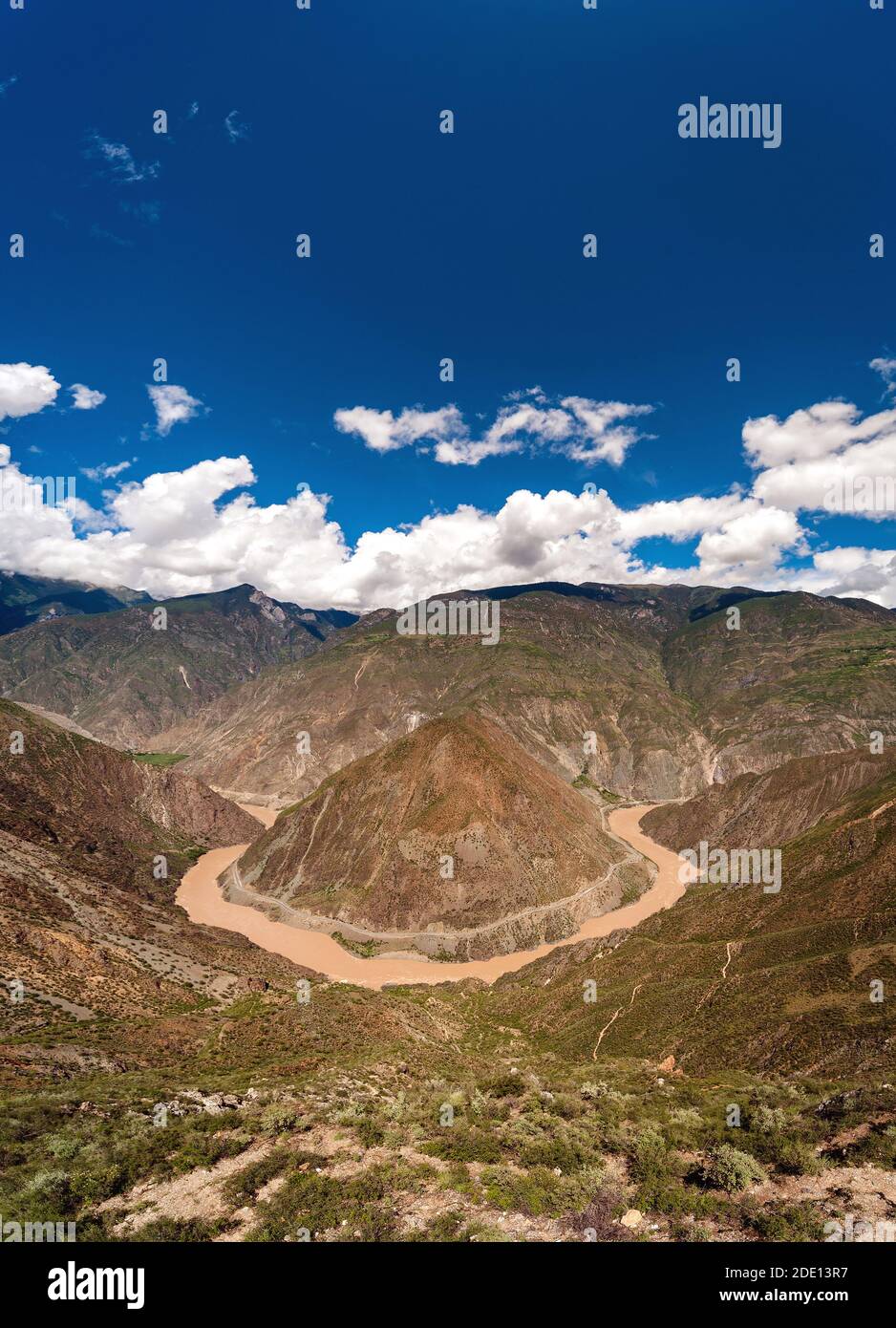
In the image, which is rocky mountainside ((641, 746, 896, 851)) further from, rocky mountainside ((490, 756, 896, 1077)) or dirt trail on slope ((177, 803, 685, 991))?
rocky mountainside ((490, 756, 896, 1077))

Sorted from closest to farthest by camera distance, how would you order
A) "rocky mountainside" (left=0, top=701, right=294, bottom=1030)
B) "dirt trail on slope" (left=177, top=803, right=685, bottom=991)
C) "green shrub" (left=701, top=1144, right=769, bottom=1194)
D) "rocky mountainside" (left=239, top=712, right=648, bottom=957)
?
"green shrub" (left=701, top=1144, right=769, bottom=1194)
"rocky mountainside" (left=0, top=701, right=294, bottom=1030)
"dirt trail on slope" (left=177, top=803, right=685, bottom=991)
"rocky mountainside" (left=239, top=712, right=648, bottom=957)

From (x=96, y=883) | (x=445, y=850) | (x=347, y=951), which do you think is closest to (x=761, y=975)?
(x=445, y=850)

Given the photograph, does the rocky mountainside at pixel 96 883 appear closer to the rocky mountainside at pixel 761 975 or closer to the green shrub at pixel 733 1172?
the green shrub at pixel 733 1172

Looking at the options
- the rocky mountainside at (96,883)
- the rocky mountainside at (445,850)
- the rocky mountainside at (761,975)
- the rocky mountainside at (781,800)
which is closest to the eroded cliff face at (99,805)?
the rocky mountainside at (96,883)

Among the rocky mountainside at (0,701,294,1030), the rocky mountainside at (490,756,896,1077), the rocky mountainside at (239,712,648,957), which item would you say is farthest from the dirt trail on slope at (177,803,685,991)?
the rocky mountainside at (490,756,896,1077)

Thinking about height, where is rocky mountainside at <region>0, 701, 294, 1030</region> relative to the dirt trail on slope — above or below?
above

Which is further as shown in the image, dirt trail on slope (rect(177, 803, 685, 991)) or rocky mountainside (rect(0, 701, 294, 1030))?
dirt trail on slope (rect(177, 803, 685, 991))
